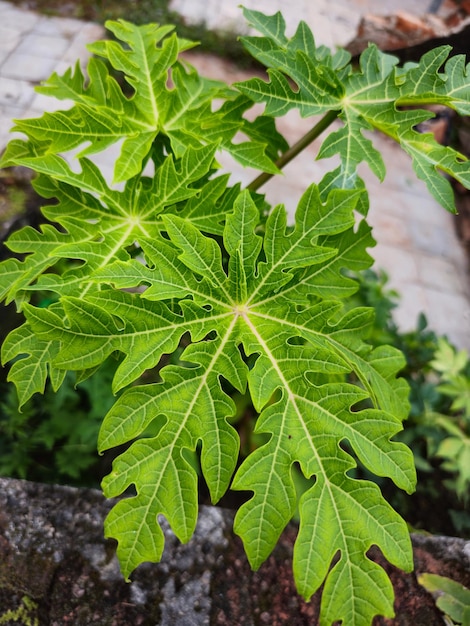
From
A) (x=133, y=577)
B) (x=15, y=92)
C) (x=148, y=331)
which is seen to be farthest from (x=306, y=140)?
(x=15, y=92)

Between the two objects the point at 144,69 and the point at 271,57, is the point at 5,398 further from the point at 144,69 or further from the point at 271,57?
the point at 271,57

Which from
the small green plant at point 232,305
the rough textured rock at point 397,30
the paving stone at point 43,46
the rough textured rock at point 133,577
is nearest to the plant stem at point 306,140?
the small green plant at point 232,305

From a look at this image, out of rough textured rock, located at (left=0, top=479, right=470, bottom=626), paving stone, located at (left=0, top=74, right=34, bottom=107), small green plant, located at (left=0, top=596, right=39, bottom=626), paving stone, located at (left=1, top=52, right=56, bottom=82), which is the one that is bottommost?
small green plant, located at (left=0, top=596, right=39, bottom=626)

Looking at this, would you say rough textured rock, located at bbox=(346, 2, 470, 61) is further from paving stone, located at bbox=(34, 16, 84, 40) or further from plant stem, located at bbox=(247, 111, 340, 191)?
A: plant stem, located at bbox=(247, 111, 340, 191)

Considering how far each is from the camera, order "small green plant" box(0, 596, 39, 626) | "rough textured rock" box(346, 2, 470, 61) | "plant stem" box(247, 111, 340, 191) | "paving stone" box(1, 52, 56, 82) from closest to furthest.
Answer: "small green plant" box(0, 596, 39, 626), "plant stem" box(247, 111, 340, 191), "paving stone" box(1, 52, 56, 82), "rough textured rock" box(346, 2, 470, 61)

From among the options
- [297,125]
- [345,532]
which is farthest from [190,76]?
[297,125]

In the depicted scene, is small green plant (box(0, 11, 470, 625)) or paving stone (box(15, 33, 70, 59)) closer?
small green plant (box(0, 11, 470, 625))

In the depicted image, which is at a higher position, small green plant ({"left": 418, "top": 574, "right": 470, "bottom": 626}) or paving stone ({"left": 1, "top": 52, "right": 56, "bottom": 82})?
paving stone ({"left": 1, "top": 52, "right": 56, "bottom": 82})

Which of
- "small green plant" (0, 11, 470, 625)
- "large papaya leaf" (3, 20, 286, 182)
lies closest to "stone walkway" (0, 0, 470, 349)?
"large papaya leaf" (3, 20, 286, 182)
